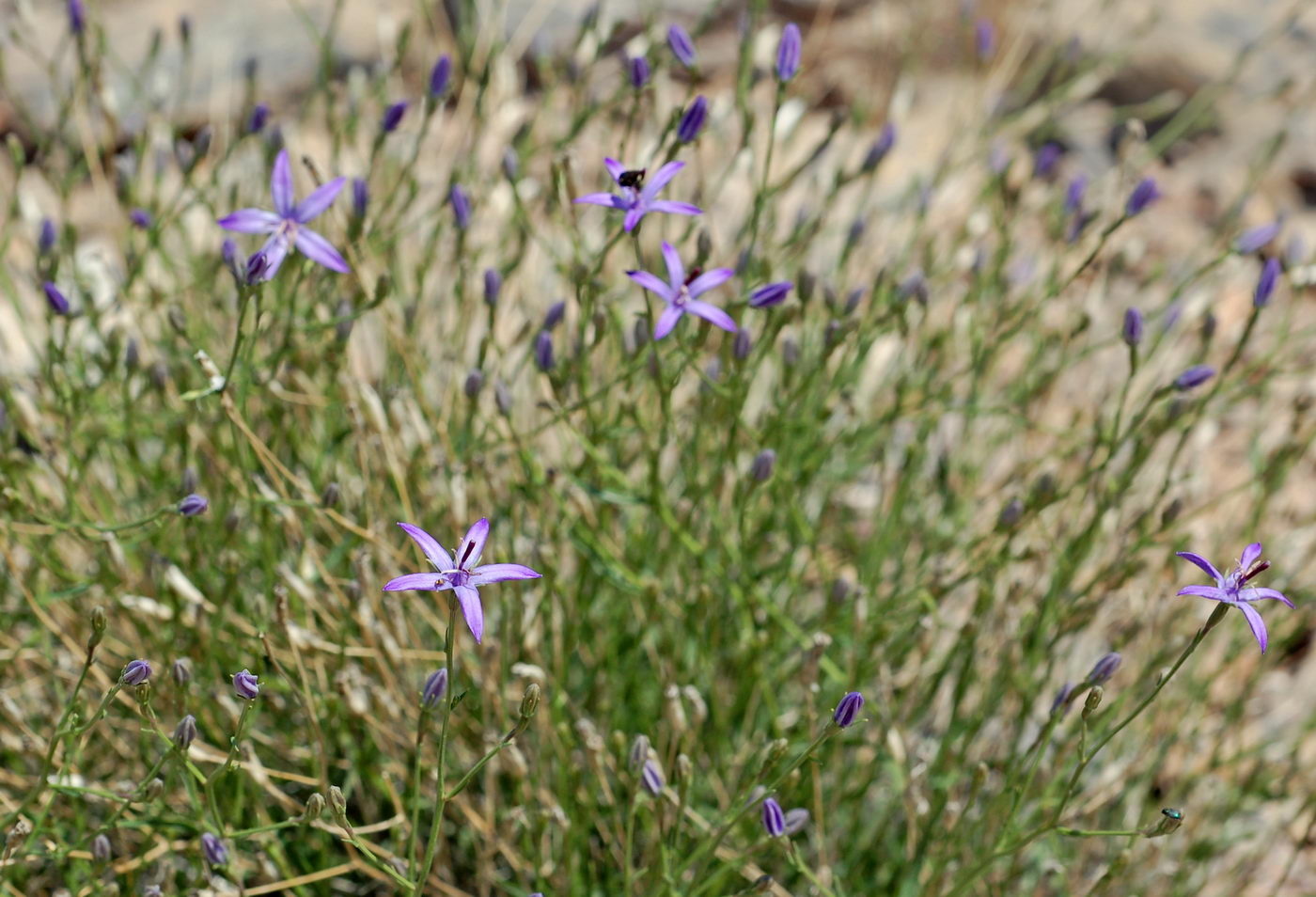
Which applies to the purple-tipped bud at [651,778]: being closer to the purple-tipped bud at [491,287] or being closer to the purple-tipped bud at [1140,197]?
the purple-tipped bud at [491,287]

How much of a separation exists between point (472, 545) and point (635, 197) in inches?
23.2

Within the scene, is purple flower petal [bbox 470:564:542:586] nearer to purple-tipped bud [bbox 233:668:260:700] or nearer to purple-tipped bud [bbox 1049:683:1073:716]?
purple-tipped bud [bbox 233:668:260:700]

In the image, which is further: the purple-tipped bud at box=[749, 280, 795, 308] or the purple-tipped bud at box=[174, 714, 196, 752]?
the purple-tipped bud at box=[749, 280, 795, 308]

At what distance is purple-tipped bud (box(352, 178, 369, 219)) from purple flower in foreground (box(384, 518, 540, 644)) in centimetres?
79

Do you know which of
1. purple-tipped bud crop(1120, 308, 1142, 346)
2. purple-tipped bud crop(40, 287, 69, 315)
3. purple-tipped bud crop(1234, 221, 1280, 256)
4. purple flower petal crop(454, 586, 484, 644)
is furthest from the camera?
purple-tipped bud crop(1234, 221, 1280, 256)

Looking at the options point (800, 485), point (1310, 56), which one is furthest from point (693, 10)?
point (800, 485)

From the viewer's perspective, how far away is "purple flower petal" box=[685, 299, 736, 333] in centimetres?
160

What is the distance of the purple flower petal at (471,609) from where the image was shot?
1.26 meters

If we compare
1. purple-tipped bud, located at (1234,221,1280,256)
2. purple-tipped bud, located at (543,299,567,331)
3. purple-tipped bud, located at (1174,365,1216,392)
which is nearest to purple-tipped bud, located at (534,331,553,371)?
purple-tipped bud, located at (543,299,567,331)

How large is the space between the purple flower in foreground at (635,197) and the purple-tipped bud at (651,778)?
736 mm

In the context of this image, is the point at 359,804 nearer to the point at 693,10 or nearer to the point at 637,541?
the point at 637,541

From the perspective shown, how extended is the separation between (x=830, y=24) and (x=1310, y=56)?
1.88 m

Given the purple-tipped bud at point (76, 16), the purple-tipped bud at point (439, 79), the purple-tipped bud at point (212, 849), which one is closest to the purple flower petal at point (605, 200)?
the purple-tipped bud at point (439, 79)

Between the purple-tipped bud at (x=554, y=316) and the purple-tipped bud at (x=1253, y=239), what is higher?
the purple-tipped bud at (x=1253, y=239)
